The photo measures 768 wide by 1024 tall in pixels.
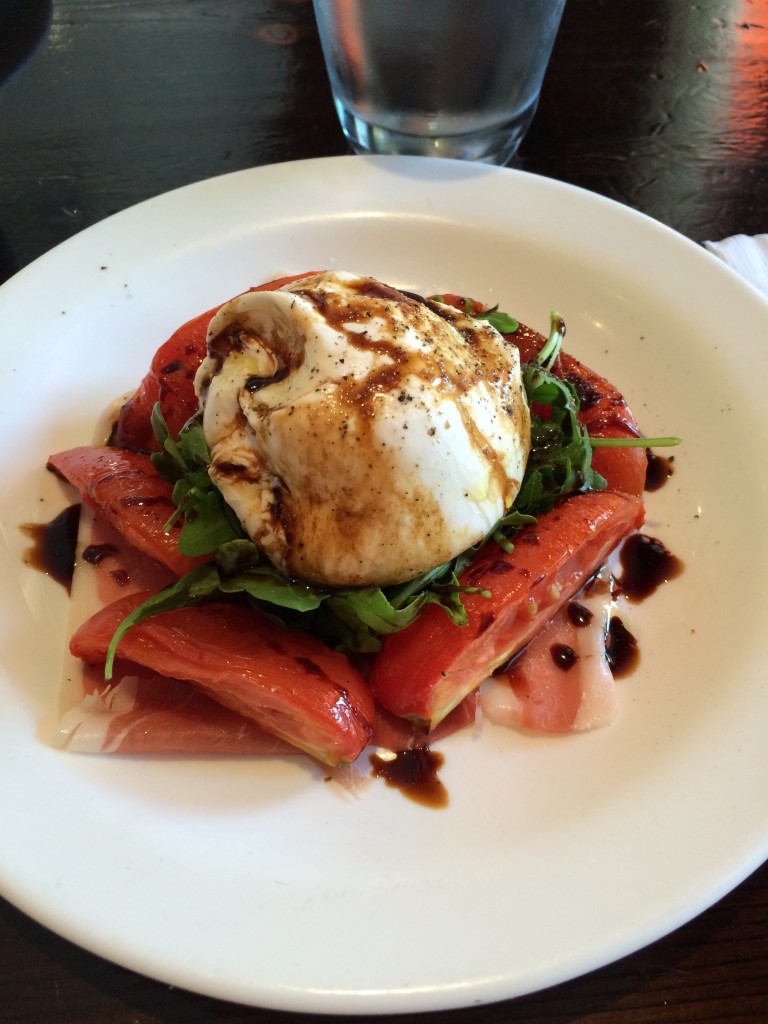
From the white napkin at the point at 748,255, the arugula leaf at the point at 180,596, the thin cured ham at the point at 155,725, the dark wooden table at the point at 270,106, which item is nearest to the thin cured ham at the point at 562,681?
the thin cured ham at the point at 155,725

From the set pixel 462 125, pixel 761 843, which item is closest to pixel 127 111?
pixel 462 125

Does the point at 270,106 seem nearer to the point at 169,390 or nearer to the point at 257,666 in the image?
the point at 169,390

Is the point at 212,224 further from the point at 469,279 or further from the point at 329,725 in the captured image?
the point at 329,725

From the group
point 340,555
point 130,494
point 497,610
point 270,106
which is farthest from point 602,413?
point 270,106

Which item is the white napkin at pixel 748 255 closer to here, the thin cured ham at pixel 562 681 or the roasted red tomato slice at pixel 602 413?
the roasted red tomato slice at pixel 602 413

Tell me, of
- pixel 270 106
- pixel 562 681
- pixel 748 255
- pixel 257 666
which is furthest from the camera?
pixel 270 106

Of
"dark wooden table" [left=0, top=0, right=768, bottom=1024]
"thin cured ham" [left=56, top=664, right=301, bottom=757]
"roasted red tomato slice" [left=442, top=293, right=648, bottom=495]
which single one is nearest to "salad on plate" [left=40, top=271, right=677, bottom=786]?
"thin cured ham" [left=56, top=664, right=301, bottom=757]

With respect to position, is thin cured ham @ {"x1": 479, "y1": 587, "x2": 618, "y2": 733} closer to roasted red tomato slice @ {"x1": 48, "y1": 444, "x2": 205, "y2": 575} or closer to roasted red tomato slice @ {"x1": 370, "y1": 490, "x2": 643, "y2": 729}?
roasted red tomato slice @ {"x1": 370, "y1": 490, "x2": 643, "y2": 729}
